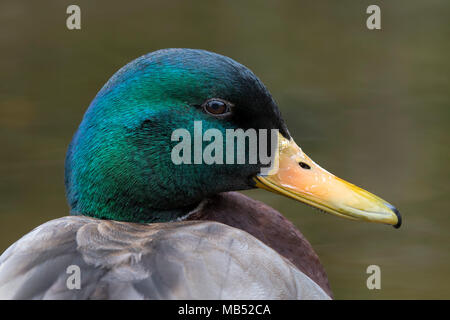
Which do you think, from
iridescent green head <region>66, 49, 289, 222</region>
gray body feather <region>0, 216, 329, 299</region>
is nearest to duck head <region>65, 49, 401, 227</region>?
iridescent green head <region>66, 49, 289, 222</region>

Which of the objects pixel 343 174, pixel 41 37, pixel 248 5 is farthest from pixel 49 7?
pixel 343 174

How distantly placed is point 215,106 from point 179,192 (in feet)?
1.02

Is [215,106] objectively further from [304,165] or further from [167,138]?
[304,165]

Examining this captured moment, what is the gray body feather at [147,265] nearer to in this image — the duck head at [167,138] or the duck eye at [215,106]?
the duck head at [167,138]

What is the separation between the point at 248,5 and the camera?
268 inches

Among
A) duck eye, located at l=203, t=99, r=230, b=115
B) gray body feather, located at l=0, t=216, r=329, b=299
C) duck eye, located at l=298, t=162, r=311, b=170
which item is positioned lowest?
gray body feather, located at l=0, t=216, r=329, b=299

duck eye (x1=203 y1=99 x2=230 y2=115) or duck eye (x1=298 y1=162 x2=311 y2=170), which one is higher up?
duck eye (x1=203 y1=99 x2=230 y2=115)

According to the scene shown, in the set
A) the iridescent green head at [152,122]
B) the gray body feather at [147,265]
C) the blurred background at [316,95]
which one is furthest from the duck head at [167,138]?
the blurred background at [316,95]

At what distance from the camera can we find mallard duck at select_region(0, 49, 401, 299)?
2.41 meters

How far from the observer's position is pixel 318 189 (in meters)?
2.94

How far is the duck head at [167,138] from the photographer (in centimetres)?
282

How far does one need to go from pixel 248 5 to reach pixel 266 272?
4655mm

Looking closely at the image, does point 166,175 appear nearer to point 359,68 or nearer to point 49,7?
point 359,68

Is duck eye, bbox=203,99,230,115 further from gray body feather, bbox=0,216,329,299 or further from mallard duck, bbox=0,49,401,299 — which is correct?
gray body feather, bbox=0,216,329,299
